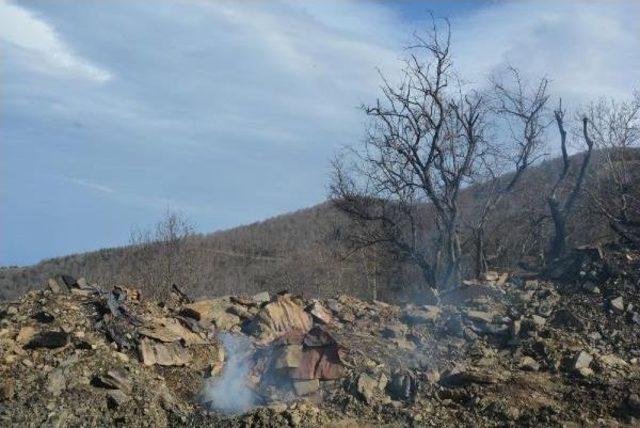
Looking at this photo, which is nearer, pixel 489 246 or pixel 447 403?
pixel 447 403

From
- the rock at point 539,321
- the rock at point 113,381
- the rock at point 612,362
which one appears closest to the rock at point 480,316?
the rock at point 539,321

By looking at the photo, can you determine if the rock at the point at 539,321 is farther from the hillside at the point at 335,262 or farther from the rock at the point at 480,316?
the hillside at the point at 335,262

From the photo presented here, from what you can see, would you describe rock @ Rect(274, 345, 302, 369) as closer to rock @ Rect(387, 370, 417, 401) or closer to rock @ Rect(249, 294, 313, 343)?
rock @ Rect(249, 294, 313, 343)

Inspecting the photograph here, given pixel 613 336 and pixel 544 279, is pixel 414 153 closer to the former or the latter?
pixel 544 279

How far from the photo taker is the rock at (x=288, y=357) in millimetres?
7340

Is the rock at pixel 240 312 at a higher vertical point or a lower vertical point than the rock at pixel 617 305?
higher

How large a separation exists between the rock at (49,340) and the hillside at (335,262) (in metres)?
7.93

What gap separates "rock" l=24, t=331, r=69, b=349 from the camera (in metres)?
7.11

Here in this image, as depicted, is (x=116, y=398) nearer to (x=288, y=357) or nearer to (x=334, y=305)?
(x=288, y=357)

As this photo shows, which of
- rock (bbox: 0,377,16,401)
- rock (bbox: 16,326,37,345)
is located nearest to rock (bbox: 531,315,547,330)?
rock (bbox: 16,326,37,345)

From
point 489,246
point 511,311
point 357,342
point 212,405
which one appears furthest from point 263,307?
point 489,246

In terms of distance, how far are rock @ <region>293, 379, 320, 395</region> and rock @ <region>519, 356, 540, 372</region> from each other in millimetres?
2423

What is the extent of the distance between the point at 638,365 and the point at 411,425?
3.20 m

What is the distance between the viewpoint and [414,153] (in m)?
14.3
